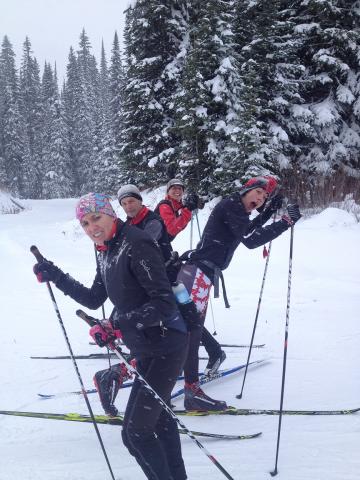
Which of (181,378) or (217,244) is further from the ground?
(217,244)

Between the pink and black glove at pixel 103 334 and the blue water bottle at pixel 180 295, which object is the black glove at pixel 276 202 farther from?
the pink and black glove at pixel 103 334

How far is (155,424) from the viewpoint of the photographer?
253cm

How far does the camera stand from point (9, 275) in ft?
36.1

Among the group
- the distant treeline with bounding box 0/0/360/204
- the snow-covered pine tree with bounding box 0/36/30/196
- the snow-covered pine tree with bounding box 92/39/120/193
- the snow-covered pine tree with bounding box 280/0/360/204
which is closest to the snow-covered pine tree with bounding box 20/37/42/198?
the snow-covered pine tree with bounding box 0/36/30/196

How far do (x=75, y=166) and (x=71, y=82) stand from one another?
37.7 ft

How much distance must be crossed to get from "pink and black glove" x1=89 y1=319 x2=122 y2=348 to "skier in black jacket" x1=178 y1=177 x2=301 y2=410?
4.18ft

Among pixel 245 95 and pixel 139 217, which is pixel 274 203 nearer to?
pixel 139 217

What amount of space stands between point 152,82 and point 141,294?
1659 centimetres

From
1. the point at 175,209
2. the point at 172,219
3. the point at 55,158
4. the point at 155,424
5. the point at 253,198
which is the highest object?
the point at 55,158

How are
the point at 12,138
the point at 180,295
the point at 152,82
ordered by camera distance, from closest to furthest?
1. the point at 180,295
2. the point at 152,82
3. the point at 12,138

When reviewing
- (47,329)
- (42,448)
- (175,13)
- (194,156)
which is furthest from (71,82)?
(42,448)

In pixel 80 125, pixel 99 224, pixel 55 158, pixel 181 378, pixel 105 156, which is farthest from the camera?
pixel 80 125

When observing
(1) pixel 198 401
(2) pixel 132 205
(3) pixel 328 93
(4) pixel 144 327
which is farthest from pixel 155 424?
(3) pixel 328 93

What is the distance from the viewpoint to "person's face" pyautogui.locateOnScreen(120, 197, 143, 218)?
15.3 ft
